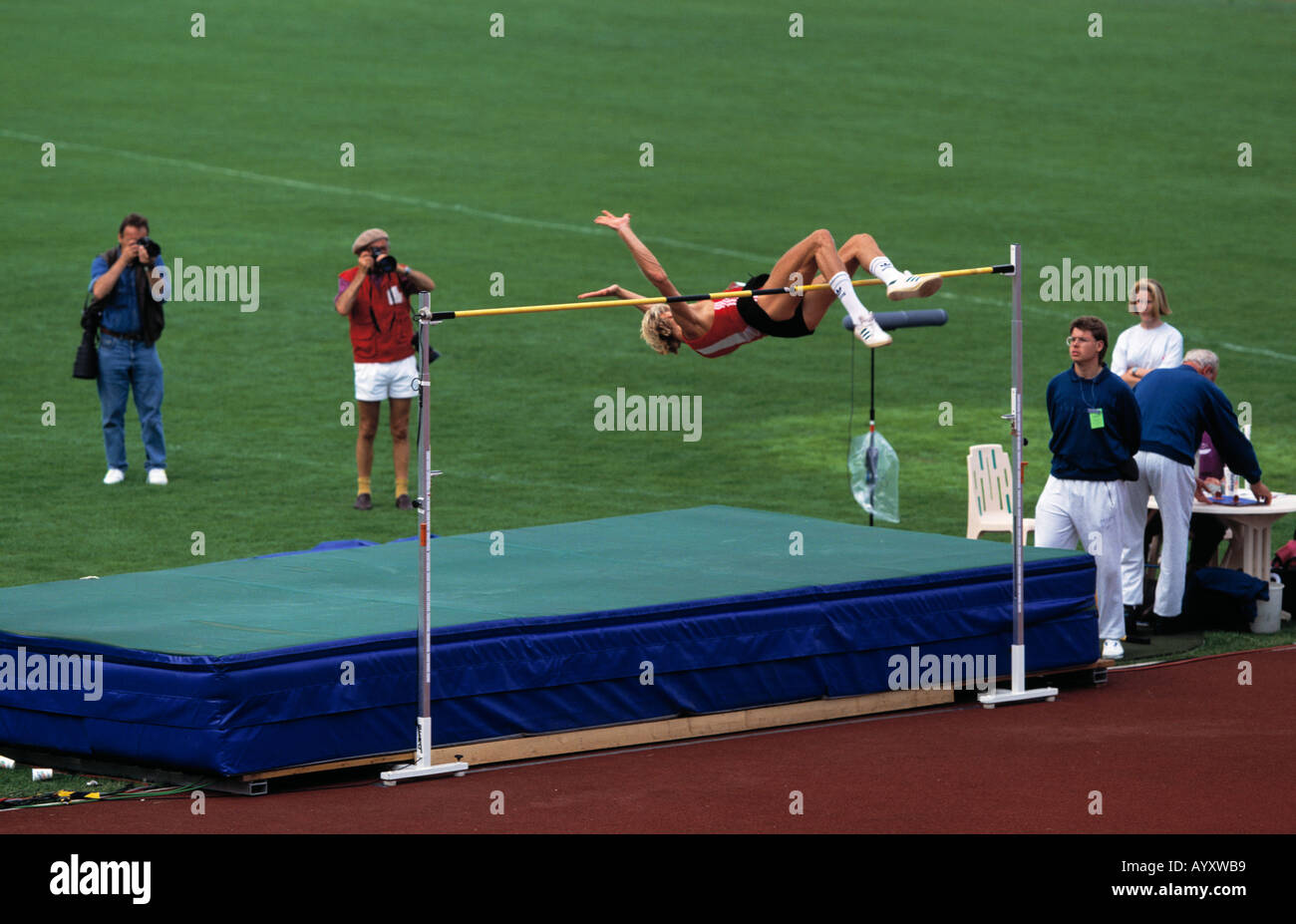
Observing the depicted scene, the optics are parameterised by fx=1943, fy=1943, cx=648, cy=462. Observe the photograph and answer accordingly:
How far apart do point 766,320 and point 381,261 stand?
4343 mm

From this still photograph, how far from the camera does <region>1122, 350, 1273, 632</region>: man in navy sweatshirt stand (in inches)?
439

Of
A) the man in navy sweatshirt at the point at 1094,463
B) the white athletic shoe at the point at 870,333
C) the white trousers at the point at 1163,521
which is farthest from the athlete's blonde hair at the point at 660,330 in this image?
the white trousers at the point at 1163,521

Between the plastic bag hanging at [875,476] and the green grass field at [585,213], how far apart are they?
66 cm

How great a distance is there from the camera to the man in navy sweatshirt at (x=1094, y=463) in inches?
422

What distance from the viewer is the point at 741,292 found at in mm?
9312

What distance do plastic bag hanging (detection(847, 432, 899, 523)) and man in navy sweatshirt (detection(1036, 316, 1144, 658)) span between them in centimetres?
241

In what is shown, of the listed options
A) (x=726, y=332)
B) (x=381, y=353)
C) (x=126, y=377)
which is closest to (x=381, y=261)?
(x=381, y=353)

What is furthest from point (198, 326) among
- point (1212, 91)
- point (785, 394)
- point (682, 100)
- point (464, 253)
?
point (1212, 91)

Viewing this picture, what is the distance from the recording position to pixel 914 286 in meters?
8.91

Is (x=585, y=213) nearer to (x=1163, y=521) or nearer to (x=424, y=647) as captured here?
(x=1163, y=521)

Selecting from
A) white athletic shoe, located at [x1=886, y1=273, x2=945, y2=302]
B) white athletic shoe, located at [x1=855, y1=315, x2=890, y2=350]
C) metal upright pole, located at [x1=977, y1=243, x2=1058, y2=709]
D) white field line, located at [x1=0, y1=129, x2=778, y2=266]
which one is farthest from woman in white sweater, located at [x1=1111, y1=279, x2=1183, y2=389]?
white field line, located at [x1=0, y1=129, x2=778, y2=266]

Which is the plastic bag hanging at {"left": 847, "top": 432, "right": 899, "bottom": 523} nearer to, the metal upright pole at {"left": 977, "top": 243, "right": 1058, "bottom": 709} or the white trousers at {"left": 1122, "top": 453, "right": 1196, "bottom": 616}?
the white trousers at {"left": 1122, "top": 453, "right": 1196, "bottom": 616}

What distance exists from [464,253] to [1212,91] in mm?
14515

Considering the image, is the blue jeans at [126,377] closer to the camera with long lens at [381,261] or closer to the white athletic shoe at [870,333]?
the camera with long lens at [381,261]
